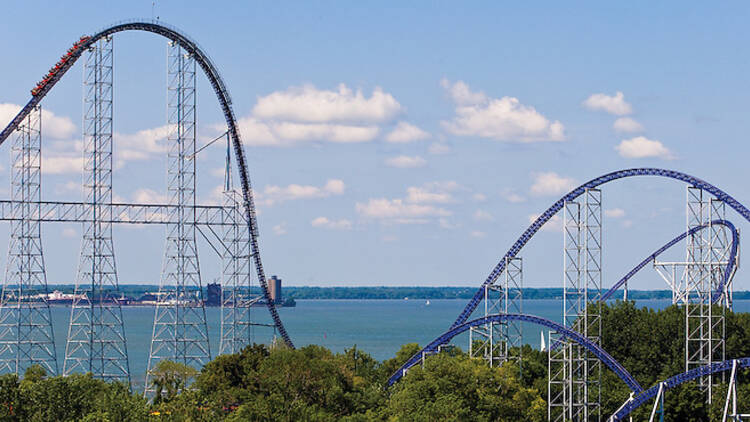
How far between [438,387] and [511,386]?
4.47m

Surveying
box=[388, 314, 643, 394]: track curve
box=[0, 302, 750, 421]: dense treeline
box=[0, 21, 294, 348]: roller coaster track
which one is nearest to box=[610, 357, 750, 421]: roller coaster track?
box=[388, 314, 643, 394]: track curve

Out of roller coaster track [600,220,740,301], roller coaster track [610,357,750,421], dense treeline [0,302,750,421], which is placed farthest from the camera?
roller coaster track [600,220,740,301]

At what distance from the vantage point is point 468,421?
43.0m

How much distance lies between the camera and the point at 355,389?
50156 mm

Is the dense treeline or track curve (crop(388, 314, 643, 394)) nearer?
the dense treeline

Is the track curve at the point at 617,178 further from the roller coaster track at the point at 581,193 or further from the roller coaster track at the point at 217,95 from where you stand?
the roller coaster track at the point at 217,95

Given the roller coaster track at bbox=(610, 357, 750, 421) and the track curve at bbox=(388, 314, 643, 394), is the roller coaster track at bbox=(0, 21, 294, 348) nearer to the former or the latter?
the track curve at bbox=(388, 314, 643, 394)

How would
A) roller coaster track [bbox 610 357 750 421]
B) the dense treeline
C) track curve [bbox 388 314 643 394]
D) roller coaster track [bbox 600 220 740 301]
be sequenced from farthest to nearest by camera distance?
roller coaster track [bbox 600 220 740 301], track curve [bbox 388 314 643 394], roller coaster track [bbox 610 357 750 421], the dense treeline

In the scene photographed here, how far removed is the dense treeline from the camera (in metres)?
40.3

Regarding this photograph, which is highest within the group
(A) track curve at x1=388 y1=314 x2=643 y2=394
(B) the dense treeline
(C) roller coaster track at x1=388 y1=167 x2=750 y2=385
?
(C) roller coaster track at x1=388 y1=167 x2=750 y2=385

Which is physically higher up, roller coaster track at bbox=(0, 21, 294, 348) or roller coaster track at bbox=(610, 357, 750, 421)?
roller coaster track at bbox=(0, 21, 294, 348)

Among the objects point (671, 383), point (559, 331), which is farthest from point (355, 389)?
point (671, 383)

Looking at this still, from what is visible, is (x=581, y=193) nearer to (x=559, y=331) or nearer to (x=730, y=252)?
(x=559, y=331)

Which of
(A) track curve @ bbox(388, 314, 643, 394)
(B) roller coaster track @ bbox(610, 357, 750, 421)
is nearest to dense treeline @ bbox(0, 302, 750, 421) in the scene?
(A) track curve @ bbox(388, 314, 643, 394)
